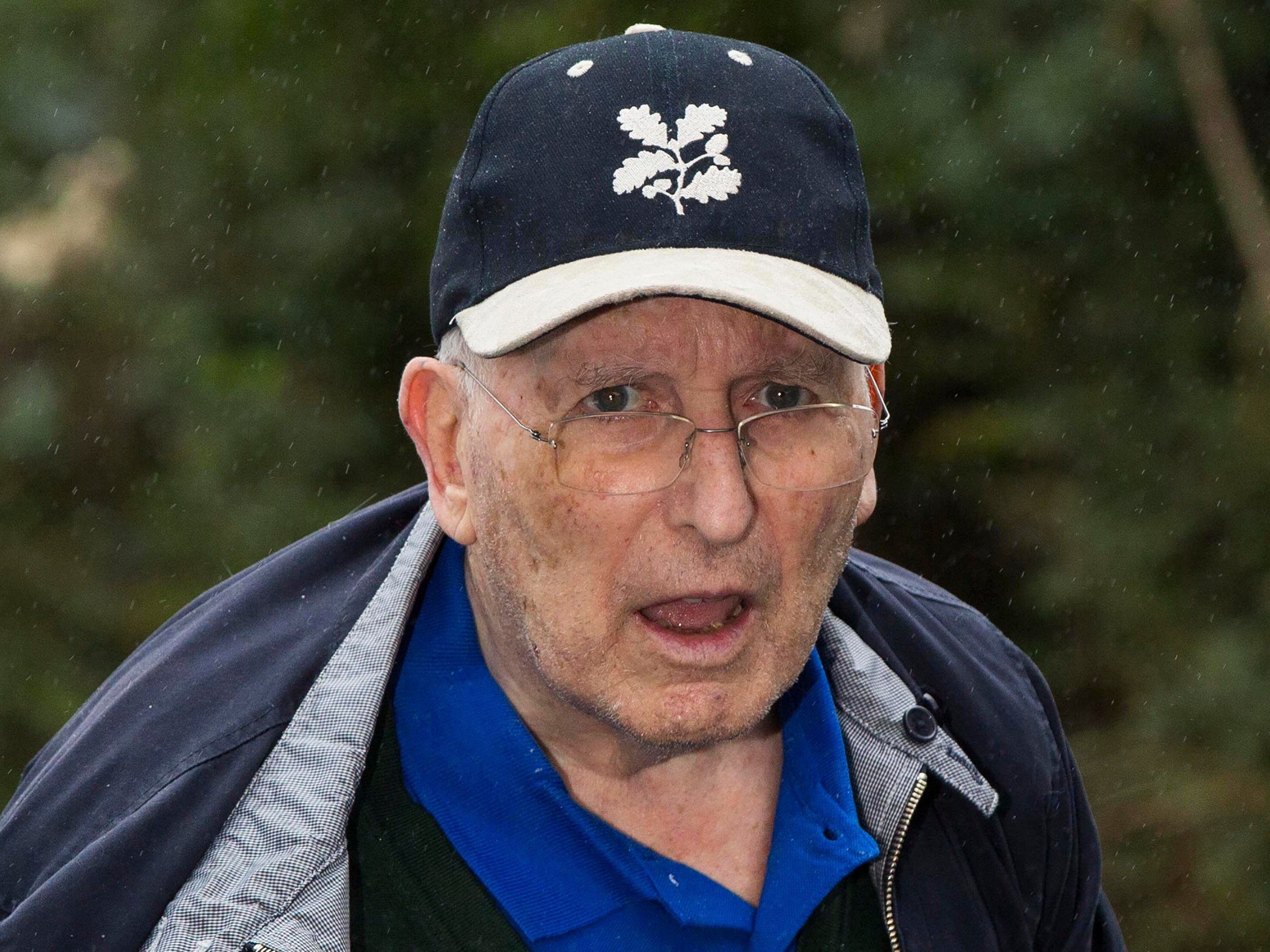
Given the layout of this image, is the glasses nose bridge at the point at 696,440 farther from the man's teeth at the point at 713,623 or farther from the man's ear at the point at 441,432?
the man's ear at the point at 441,432

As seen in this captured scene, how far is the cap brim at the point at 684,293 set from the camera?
5.76 feet

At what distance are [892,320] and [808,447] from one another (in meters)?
2.65

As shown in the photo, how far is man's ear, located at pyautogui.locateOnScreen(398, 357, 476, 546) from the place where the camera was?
202 cm

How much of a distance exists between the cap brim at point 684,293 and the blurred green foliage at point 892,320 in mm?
2444

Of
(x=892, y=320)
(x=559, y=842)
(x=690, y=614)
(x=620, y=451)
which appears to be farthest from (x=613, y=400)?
(x=892, y=320)

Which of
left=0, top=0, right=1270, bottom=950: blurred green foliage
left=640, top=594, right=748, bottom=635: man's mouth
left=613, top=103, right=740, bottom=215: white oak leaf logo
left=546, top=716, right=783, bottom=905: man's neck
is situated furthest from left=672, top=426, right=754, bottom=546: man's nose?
left=0, top=0, right=1270, bottom=950: blurred green foliage

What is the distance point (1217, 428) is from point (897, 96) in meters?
1.46

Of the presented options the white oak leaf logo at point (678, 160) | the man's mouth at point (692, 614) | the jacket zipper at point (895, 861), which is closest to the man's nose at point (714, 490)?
the man's mouth at point (692, 614)

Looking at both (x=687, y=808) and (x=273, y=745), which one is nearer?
(x=273, y=745)

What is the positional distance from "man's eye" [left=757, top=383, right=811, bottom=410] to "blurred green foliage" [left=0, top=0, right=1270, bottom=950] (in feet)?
7.85

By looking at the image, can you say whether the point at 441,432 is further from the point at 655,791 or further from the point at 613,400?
the point at 655,791

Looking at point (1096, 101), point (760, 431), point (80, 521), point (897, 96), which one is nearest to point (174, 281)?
point (80, 521)

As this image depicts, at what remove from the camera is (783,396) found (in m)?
1.94

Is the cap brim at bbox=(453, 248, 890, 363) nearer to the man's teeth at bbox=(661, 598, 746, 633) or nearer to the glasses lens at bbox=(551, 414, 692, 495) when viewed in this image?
the glasses lens at bbox=(551, 414, 692, 495)
